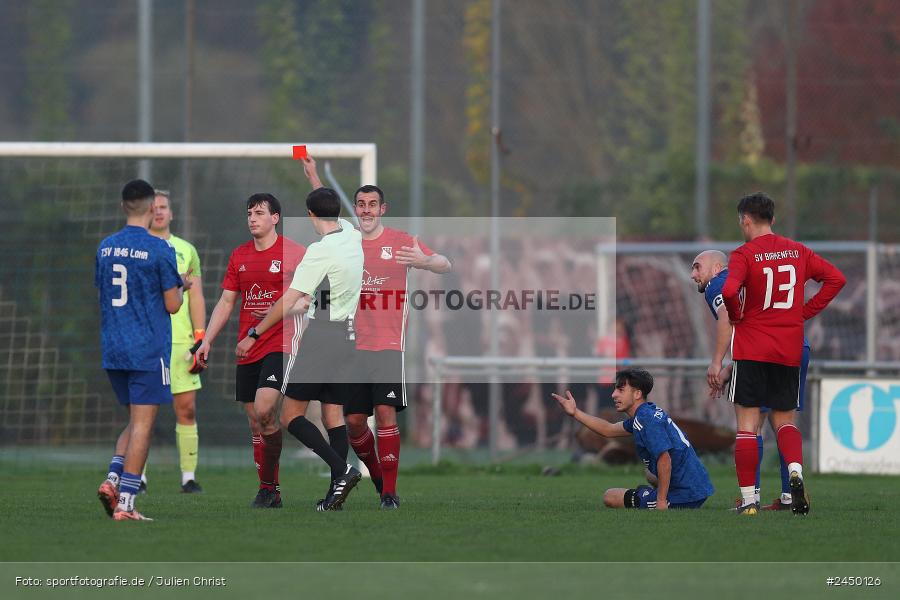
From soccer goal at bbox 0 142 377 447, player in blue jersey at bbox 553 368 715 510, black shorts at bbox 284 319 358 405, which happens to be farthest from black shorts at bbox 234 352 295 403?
soccer goal at bbox 0 142 377 447

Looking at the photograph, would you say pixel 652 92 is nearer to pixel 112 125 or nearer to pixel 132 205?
pixel 112 125

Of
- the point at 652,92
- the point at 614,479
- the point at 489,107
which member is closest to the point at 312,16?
the point at 489,107

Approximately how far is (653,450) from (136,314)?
10.9ft

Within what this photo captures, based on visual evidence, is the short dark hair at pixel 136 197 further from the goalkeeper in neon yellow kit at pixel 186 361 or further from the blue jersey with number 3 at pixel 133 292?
the goalkeeper in neon yellow kit at pixel 186 361

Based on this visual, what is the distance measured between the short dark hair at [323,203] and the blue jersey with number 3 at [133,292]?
1.13 metres

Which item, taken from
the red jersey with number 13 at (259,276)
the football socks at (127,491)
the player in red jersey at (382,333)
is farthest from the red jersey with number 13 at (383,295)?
the football socks at (127,491)

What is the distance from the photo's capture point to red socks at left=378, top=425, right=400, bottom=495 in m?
9.88

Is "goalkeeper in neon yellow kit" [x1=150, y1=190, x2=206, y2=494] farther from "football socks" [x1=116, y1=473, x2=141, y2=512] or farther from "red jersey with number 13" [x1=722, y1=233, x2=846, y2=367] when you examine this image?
"red jersey with number 13" [x1=722, y1=233, x2=846, y2=367]

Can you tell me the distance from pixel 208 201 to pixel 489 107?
259 inches

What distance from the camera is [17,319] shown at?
15.1 meters

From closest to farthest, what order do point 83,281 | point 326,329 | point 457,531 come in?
point 457,531
point 326,329
point 83,281

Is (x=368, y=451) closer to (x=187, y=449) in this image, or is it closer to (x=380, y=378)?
(x=380, y=378)

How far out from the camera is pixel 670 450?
9.65 metres

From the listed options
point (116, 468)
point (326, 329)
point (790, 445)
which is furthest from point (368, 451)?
point (790, 445)
